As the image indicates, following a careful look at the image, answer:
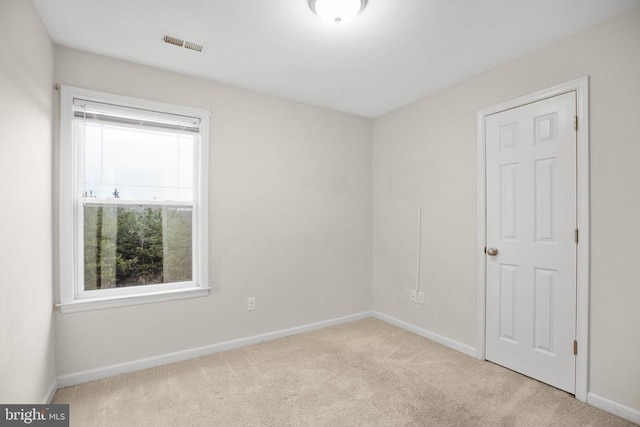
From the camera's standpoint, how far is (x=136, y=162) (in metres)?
2.68

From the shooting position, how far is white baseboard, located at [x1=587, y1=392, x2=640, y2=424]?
1913 mm

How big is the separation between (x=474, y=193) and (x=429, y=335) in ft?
4.91

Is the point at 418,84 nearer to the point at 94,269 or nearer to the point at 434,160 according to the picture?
the point at 434,160

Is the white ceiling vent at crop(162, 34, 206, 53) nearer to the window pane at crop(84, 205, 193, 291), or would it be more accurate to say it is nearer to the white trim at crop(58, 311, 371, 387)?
the window pane at crop(84, 205, 193, 291)

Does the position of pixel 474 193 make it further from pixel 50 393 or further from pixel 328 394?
pixel 50 393

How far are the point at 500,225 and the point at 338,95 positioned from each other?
1.97m

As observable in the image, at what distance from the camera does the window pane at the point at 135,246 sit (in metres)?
2.52

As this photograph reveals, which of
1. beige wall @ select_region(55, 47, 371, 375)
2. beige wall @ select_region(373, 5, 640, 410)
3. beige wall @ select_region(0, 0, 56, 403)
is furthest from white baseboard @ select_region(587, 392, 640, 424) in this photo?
beige wall @ select_region(0, 0, 56, 403)

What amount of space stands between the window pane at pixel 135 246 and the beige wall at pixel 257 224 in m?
0.24

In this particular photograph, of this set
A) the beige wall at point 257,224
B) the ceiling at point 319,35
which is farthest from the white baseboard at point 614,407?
the ceiling at point 319,35

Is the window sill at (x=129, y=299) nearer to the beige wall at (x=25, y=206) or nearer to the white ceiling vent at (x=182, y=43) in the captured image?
the beige wall at (x=25, y=206)

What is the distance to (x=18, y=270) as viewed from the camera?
167cm

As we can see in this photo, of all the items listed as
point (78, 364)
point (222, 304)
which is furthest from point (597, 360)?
point (78, 364)

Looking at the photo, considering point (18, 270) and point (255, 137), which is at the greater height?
point (255, 137)
